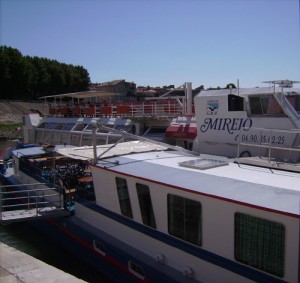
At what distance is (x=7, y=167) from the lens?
1734cm

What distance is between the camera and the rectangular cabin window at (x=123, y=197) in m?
7.69

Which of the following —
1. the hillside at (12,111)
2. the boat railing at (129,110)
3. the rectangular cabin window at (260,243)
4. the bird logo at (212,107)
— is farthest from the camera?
the hillside at (12,111)

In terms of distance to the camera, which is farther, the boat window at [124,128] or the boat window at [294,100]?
the boat window at [124,128]

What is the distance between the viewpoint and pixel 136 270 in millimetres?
7492

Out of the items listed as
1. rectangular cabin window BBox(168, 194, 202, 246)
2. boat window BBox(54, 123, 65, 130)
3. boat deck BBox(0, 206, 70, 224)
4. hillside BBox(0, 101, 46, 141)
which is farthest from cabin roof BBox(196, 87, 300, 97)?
hillside BBox(0, 101, 46, 141)

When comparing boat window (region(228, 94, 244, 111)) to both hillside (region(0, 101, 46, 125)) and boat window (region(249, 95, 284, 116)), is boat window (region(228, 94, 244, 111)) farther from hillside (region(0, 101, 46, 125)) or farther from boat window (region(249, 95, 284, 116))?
hillside (region(0, 101, 46, 125))

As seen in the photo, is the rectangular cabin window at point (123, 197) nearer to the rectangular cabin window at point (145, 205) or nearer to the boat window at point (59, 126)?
the rectangular cabin window at point (145, 205)

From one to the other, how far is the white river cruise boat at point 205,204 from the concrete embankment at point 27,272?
5.96 ft

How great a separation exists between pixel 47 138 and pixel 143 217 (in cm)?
1929

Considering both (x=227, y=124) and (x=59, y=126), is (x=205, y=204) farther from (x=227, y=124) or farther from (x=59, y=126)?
(x=59, y=126)

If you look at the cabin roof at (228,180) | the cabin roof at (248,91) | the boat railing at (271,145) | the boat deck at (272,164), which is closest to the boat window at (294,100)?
the cabin roof at (248,91)

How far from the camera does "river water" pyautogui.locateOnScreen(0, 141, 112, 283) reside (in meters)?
9.41

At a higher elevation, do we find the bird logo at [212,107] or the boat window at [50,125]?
the bird logo at [212,107]

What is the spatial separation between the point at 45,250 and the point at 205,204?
275 inches
